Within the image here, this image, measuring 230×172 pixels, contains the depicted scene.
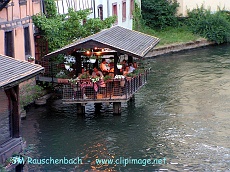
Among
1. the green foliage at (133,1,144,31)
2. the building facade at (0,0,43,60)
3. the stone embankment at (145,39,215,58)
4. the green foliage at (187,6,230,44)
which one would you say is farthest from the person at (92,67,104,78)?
the green foliage at (187,6,230,44)

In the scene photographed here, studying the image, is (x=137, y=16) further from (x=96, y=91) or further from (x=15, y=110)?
(x=15, y=110)

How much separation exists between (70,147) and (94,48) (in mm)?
5375

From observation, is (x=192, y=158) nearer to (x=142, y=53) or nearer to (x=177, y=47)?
(x=142, y=53)

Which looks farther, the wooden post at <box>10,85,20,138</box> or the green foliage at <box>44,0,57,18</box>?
the green foliage at <box>44,0,57,18</box>

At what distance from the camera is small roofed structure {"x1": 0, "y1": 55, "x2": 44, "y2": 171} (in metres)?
18.0

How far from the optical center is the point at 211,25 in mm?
54969

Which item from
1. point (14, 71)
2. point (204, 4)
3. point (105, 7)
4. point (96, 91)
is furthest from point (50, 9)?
point (204, 4)

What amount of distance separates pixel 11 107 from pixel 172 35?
36.7 metres

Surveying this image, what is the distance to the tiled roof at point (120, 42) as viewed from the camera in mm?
28858

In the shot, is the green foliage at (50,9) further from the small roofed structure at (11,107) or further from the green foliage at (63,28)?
the small roofed structure at (11,107)

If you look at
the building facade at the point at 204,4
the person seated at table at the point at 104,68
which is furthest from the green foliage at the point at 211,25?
the person seated at table at the point at 104,68

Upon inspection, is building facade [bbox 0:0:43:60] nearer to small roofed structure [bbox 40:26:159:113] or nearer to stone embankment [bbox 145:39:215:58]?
small roofed structure [bbox 40:26:159:113]

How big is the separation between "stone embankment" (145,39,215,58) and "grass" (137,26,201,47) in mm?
486

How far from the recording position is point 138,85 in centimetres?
3103
